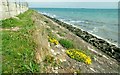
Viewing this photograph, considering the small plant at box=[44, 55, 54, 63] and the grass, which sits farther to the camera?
the small plant at box=[44, 55, 54, 63]

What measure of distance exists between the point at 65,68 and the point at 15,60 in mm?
2559

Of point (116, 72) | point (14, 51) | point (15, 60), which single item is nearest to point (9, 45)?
point (14, 51)

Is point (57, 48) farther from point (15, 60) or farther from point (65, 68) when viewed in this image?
point (15, 60)

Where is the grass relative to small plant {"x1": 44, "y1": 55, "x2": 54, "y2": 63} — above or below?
above

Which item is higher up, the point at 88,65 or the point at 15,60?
the point at 15,60

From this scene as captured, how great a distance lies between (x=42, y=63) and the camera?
10227 mm

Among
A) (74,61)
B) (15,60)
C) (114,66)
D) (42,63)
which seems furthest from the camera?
(114,66)

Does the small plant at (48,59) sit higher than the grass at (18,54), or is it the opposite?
the grass at (18,54)

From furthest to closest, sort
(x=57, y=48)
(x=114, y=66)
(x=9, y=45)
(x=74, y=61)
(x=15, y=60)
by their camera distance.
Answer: (x=114, y=66)
(x=57, y=48)
(x=74, y=61)
(x=9, y=45)
(x=15, y=60)

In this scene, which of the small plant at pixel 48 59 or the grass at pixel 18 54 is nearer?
the grass at pixel 18 54

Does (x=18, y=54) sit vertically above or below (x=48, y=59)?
above

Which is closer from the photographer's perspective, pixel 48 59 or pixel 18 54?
pixel 18 54

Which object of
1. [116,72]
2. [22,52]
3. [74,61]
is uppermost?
[22,52]

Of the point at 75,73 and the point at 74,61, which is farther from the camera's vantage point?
the point at 74,61
